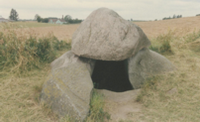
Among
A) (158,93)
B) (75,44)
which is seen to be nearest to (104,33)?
(75,44)

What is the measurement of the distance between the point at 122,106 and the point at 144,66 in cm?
140

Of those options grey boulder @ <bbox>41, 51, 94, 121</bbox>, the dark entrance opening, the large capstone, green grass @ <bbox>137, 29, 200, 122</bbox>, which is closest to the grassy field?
green grass @ <bbox>137, 29, 200, 122</bbox>

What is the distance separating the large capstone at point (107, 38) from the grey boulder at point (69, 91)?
0.47m

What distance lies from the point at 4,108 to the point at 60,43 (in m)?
4.70

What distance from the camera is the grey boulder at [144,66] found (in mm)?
4645

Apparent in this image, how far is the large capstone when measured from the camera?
409 centimetres

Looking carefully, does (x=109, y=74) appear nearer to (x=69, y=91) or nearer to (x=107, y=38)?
(x=107, y=38)

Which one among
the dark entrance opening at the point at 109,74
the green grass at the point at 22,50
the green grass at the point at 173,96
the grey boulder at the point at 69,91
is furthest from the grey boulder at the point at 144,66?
the green grass at the point at 22,50

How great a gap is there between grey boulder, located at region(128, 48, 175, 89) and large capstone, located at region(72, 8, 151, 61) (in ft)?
1.43

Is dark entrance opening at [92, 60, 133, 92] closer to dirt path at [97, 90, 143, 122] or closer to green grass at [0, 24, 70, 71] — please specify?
dirt path at [97, 90, 143, 122]

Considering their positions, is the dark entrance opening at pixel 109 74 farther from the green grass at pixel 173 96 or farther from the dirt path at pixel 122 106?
the dirt path at pixel 122 106

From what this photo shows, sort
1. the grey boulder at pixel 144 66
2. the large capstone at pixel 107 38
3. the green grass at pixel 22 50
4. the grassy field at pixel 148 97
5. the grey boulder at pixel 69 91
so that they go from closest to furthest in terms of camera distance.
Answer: the grey boulder at pixel 69 91, the grassy field at pixel 148 97, the large capstone at pixel 107 38, the grey boulder at pixel 144 66, the green grass at pixel 22 50

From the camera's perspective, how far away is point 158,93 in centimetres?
438

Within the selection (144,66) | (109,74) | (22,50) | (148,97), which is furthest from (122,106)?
(22,50)
